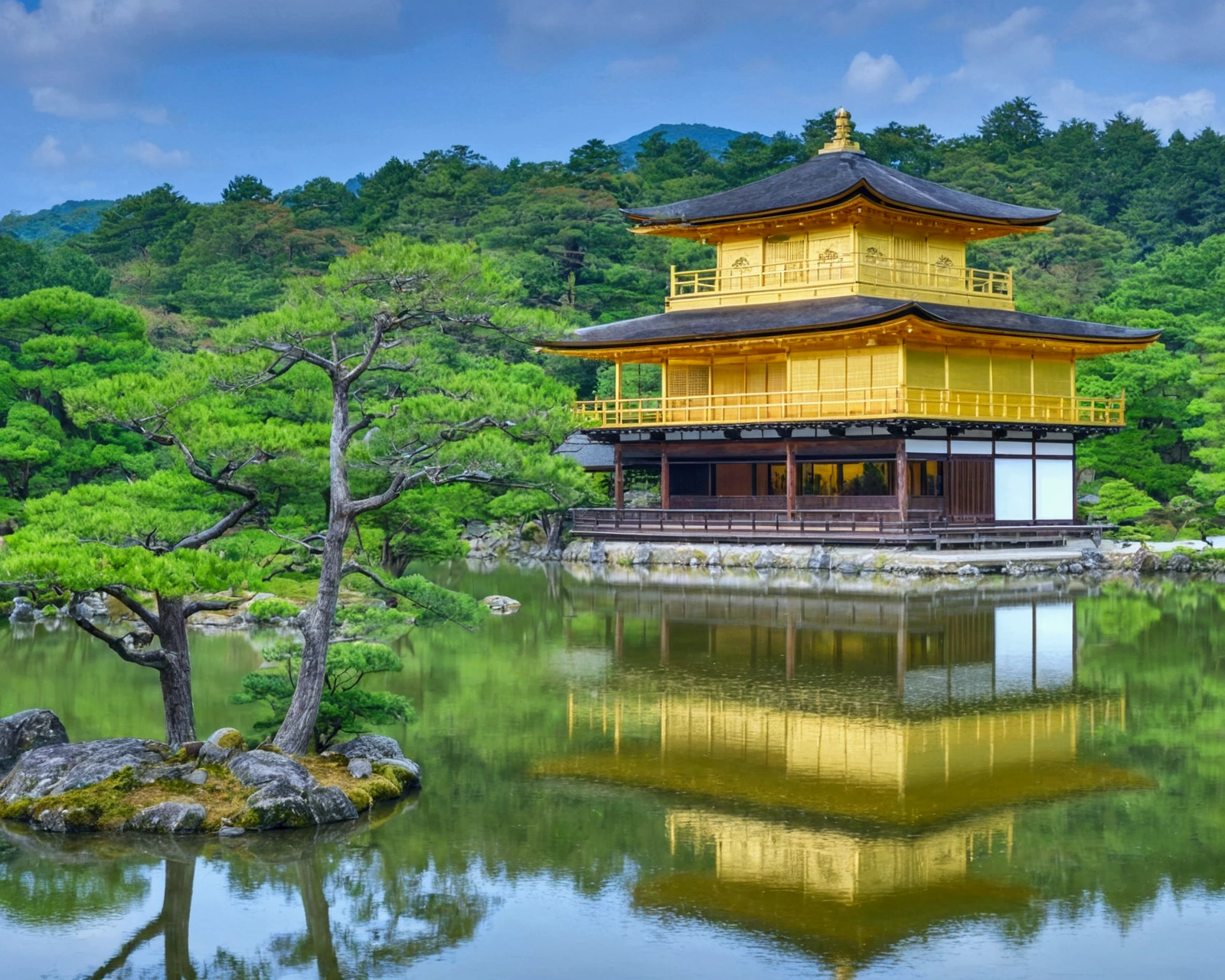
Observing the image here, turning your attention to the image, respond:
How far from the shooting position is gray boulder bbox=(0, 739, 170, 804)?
453 inches

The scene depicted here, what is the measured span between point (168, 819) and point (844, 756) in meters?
5.99

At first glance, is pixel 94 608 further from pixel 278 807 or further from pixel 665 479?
pixel 665 479

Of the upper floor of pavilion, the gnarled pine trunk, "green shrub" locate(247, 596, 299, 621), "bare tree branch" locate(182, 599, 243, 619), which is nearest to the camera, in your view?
the gnarled pine trunk

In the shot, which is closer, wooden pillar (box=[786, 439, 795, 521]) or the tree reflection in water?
the tree reflection in water

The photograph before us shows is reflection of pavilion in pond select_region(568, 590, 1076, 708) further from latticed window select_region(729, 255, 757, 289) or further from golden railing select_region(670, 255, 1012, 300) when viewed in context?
latticed window select_region(729, 255, 757, 289)

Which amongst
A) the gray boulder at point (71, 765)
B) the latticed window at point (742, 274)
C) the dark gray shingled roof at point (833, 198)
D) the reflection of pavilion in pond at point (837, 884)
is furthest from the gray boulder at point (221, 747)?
the latticed window at point (742, 274)

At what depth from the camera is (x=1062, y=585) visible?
1133 inches


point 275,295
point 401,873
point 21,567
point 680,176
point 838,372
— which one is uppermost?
point 680,176

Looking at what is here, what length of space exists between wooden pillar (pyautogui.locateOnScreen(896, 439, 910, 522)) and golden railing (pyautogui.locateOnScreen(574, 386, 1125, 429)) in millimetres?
962

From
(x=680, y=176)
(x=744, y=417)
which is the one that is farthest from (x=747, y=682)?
(x=680, y=176)

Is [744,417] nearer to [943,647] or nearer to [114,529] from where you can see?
[943,647]

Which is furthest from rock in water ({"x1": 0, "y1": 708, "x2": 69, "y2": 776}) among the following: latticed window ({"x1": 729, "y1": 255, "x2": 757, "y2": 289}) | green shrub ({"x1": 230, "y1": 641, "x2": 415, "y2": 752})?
latticed window ({"x1": 729, "y1": 255, "x2": 757, "y2": 289})

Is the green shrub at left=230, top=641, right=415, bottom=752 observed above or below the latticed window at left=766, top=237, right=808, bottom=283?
below

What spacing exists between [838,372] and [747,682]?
19.2m
